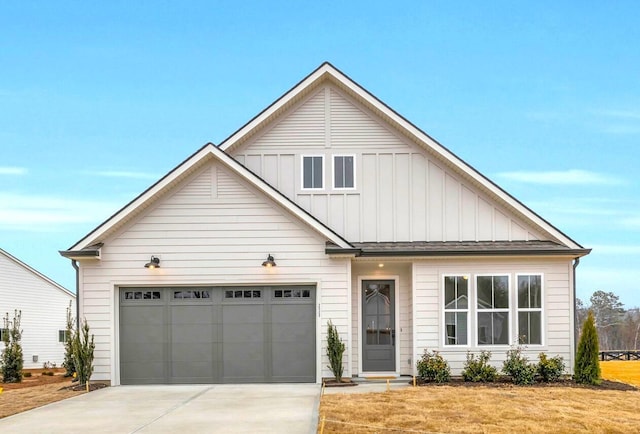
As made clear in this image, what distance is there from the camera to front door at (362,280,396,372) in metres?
17.7

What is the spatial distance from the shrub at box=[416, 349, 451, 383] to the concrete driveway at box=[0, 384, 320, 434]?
247 cm

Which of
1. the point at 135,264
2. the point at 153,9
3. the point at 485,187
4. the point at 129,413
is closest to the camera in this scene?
the point at 129,413

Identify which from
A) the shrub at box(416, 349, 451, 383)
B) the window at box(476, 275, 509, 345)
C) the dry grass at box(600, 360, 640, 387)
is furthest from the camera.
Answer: the dry grass at box(600, 360, 640, 387)

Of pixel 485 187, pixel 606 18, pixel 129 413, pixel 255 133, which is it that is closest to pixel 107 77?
pixel 255 133

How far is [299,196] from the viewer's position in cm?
1791

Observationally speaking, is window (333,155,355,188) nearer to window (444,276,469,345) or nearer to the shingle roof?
the shingle roof

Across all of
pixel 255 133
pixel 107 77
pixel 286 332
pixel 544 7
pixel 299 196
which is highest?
pixel 544 7

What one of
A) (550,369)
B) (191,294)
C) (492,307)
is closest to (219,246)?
(191,294)

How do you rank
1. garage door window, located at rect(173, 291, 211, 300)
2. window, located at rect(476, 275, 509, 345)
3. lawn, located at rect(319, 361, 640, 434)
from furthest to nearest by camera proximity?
window, located at rect(476, 275, 509, 345), garage door window, located at rect(173, 291, 211, 300), lawn, located at rect(319, 361, 640, 434)

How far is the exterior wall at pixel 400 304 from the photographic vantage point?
1742 cm

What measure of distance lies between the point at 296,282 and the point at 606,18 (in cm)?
1599

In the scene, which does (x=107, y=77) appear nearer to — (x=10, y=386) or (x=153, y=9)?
(x=153, y=9)

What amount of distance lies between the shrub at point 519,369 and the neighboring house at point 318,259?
0.35 meters

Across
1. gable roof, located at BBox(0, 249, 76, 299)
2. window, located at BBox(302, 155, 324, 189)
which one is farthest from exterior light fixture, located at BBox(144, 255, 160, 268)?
gable roof, located at BBox(0, 249, 76, 299)
